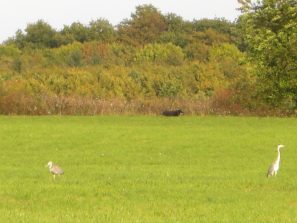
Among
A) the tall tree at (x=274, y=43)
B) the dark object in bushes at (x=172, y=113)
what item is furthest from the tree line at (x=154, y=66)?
the dark object in bushes at (x=172, y=113)

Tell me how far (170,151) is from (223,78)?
45531 mm

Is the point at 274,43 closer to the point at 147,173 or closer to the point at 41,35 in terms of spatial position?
the point at 147,173

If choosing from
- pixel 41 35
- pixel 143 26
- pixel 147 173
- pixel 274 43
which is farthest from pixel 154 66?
pixel 147 173

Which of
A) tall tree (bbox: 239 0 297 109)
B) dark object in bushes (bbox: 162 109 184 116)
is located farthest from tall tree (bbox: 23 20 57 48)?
tall tree (bbox: 239 0 297 109)

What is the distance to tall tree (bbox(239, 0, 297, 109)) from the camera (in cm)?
4112

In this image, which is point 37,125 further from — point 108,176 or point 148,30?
point 148,30

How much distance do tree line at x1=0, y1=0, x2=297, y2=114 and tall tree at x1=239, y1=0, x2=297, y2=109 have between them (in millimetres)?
61

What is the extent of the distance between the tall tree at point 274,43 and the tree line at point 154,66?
0.06 meters

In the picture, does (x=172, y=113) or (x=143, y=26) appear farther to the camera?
(x=143, y=26)

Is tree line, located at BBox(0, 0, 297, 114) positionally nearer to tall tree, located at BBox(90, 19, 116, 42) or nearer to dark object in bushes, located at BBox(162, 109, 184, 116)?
tall tree, located at BBox(90, 19, 116, 42)

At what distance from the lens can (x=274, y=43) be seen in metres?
41.1

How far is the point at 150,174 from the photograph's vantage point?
2045 centimetres

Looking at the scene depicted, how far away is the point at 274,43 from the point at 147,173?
22256 millimetres

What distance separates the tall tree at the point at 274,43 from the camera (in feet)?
135
